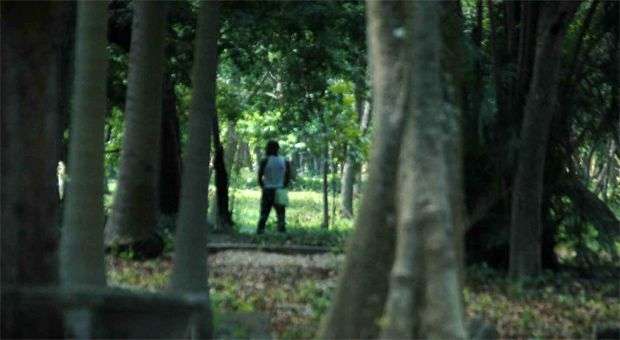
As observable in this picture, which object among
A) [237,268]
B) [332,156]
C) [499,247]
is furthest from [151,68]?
[332,156]

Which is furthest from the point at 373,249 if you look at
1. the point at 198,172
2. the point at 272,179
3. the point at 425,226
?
the point at 272,179

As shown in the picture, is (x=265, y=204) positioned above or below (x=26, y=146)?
below

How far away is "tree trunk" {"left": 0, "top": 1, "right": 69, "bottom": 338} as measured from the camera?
326 inches

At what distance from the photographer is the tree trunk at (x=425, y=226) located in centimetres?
669

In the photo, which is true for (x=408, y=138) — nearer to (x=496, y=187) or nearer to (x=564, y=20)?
(x=564, y=20)

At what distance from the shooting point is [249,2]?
65.2 ft

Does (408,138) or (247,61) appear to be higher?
(247,61)

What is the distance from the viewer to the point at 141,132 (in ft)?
49.5

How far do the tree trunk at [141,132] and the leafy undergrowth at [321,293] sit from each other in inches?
22.1

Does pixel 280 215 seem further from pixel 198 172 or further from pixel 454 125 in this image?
pixel 454 125

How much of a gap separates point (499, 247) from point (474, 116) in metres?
2.03

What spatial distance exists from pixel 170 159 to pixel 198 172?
1346 cm

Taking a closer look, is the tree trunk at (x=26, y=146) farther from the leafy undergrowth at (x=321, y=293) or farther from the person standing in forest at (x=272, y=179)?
the person standing in forest at (x=272, y=179)

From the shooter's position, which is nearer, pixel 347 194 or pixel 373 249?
pixel 373 249
